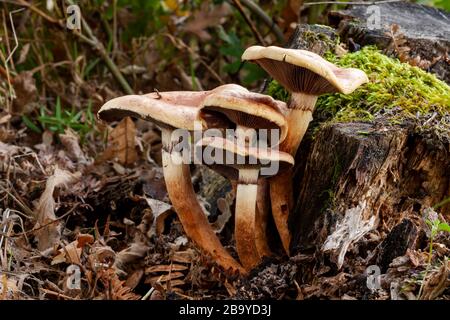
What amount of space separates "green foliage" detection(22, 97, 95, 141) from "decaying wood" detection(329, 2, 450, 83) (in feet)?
7.63

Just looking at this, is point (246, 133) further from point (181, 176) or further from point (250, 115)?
point (181, 176)

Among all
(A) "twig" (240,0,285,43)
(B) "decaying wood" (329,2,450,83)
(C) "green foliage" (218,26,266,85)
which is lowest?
(C) "green foliage" (218,26,266,85)

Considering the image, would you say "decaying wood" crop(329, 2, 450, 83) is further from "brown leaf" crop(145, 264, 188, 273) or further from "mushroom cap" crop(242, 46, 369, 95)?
"brown leaf" crop(145, 264, 188, 273)

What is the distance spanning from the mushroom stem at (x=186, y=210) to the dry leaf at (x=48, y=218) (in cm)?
73

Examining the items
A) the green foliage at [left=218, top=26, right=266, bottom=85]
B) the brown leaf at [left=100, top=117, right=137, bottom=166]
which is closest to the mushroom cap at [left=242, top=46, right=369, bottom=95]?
the brown leaf at [left=100, top=117, right=137, bottom=166]

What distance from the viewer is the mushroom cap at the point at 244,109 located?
293 centimetres

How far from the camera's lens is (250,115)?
308 centimetres

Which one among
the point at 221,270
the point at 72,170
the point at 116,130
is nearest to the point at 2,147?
the point at 72,170

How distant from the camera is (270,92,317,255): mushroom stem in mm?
3270

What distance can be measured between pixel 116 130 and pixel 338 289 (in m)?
2.60

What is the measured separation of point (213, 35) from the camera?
7.05m

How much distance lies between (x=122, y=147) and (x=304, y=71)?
2.25 m

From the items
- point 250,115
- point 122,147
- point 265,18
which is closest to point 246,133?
point 250,115
